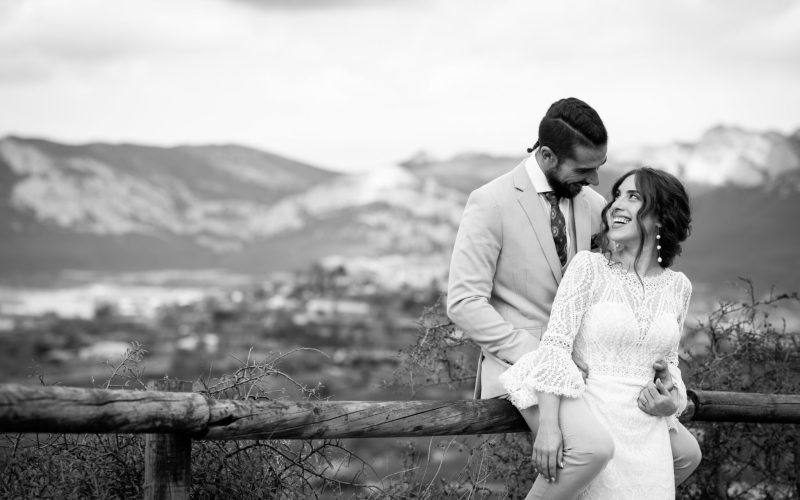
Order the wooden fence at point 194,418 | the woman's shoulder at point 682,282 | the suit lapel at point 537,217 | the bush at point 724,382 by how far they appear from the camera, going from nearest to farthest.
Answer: the wooden fence at point 194,418
the woman's shoulder at point 682,282
the suit lapel at point 537,217
the bush at point 724,382

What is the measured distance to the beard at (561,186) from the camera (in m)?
3.41

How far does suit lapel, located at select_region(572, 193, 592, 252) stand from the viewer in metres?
3.52

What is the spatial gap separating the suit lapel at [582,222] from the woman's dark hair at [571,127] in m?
0.32

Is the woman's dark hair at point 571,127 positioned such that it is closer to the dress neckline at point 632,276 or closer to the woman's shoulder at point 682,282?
the dress neckline at point 632,276

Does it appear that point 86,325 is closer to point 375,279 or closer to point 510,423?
point 375,279

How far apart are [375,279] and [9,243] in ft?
428

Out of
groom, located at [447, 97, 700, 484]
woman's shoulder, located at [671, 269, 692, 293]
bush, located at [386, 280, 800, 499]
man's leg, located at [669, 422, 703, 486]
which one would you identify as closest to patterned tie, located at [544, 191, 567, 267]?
groom, located at [447, 97, 700, 484]

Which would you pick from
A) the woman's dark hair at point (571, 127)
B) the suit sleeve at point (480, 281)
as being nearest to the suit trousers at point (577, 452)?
the suit sleeve at point (480, 281)

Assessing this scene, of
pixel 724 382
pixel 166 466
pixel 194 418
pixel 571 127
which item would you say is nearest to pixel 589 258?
pixel 571 127

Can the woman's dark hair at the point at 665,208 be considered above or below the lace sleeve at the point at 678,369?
above

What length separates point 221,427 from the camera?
117 inches

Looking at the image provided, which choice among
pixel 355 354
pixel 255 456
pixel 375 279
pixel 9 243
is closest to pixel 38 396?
pixel 255 456

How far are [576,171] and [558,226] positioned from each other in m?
0.27

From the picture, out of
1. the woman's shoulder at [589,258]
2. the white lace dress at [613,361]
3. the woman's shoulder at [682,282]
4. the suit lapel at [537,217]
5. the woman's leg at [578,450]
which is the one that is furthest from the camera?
the suit lapel at [537,217]
